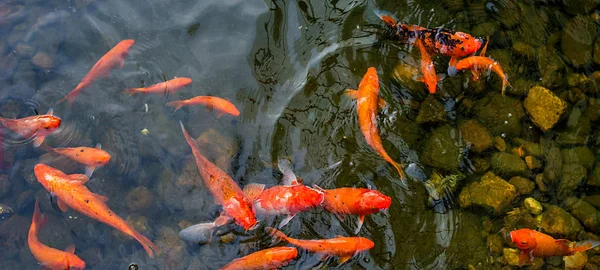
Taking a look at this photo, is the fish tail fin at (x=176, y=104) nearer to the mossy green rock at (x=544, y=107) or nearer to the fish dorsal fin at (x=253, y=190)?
the fish dorsal fin at (x=253, y=190)

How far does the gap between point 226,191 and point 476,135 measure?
310 centimetres

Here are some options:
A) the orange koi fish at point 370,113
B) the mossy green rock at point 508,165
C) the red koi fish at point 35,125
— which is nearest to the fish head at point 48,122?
the red koi fish at point 35,125

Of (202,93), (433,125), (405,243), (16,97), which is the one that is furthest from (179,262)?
(433,125)

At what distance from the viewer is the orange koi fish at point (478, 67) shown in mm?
5770

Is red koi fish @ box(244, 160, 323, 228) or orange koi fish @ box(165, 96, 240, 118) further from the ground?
orange koi fish @ box(165, 96, 240, 118)

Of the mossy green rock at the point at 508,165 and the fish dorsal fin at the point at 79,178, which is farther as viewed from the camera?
the mossy green rock at the point at 508,165

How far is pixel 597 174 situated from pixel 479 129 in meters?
1.53

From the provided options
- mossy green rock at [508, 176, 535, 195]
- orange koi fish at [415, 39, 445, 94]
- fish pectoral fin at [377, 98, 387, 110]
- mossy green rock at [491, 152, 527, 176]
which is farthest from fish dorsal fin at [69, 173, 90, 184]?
mossy green rock at [508, 176, 535, 195]

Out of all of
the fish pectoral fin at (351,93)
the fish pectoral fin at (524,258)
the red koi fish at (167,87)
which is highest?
the red koi fish at (167,87)

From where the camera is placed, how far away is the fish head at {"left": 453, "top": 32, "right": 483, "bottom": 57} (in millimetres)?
5797

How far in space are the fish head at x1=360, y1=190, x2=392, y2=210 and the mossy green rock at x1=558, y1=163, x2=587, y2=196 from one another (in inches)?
90.9

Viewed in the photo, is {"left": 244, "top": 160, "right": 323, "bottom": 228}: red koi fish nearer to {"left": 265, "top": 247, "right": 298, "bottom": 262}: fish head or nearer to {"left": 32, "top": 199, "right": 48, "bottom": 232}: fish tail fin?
{"left": 265, "top": 247, "right": 298, "bottom": 262}: fish head

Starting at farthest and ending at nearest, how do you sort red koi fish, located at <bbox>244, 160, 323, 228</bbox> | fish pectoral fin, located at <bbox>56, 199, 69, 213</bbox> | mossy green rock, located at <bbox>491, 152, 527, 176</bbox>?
mossy green rock, located at <bbox>491, 152, 527, 176</bbox> < fish pectoral fin, located at <bbox>56, 199, 69, 213</bbox> < red koi fish, located at <bbox>244, 160, 323, 228</bbox>

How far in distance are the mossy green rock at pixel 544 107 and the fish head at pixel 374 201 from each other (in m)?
2.29
